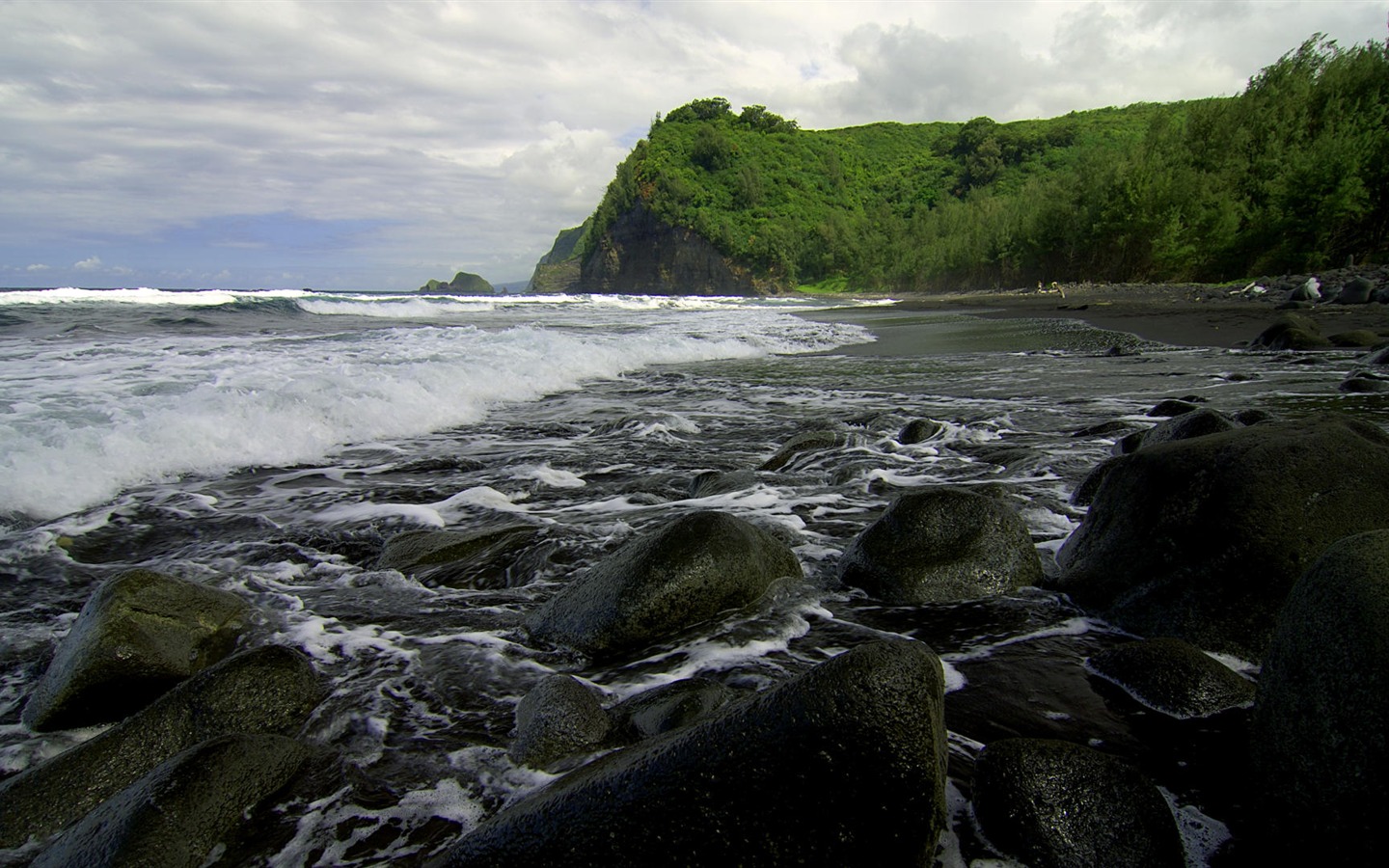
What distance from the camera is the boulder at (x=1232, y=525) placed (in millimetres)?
2764

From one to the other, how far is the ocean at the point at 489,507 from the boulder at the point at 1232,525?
282 millimetres

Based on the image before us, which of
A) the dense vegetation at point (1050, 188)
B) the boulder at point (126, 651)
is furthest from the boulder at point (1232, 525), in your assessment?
the dense vegetation at point (1050, 188)

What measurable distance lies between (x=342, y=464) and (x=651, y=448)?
2.93m

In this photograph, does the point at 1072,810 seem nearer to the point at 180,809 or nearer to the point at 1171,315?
the point at 180,809

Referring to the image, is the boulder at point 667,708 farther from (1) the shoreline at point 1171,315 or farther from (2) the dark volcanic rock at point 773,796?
(1) the shoreline at point 1171,315

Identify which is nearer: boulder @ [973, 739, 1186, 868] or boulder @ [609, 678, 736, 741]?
boulder @ [973, 739, 1186, 868]

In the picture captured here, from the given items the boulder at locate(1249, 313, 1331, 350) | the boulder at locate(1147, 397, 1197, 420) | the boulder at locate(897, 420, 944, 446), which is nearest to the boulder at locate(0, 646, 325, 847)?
the boulder at locate(897, 420, 944, 446)

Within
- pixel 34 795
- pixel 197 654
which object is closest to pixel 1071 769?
pixel 34 795

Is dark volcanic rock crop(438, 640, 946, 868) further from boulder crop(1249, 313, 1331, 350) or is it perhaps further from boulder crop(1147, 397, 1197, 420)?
boulder crop(1249, 313, 1331, 350)

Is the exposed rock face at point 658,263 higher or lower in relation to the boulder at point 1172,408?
Result: higher

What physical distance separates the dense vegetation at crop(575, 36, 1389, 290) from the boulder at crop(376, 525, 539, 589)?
38824 mm

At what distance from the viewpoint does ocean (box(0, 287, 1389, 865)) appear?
231cm

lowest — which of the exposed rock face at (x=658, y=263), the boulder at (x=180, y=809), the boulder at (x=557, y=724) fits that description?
the boulder at (x=557, y=724)

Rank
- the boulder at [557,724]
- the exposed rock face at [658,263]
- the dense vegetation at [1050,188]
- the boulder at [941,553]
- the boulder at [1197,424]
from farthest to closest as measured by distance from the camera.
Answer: the exposed rock face at [658,263] → the dense vegetation at [1050,188] → the boulder at [1197,424] → the boulder at [941,553] → the boulder at [557,724]
